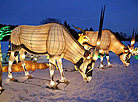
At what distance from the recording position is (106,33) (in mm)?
5992

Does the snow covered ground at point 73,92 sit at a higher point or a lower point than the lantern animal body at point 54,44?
lower

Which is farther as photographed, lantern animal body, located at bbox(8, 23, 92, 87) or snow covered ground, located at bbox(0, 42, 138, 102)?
lantern animal body, located at bbox(8, 23, 92, 87)

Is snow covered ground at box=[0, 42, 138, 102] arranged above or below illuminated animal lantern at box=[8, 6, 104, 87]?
below

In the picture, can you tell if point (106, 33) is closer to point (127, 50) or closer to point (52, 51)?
point (127, 50)

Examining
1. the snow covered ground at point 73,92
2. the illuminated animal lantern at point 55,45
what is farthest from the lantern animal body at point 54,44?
the snow covered ground at point 73,92

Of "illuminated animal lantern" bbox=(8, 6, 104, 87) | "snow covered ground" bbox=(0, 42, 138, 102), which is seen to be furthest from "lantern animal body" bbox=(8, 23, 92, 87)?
"snow covered ground" bbox=(0, 42, 138, 102)

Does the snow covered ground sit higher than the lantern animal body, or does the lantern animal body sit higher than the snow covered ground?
the lantern animal body

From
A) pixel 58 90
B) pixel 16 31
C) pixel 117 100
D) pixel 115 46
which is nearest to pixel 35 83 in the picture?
pixel 58 90

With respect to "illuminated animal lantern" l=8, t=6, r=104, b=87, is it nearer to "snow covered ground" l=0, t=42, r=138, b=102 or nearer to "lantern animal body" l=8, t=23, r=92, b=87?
"lantern animal body" l=8, t=23, r=92, b=87

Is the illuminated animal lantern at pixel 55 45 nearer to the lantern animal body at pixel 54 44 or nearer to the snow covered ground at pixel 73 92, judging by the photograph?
the lantern animal body at pixel 54 44

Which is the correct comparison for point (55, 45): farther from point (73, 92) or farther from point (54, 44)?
point (73, 92)

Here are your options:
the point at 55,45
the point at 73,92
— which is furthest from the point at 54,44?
the point at 73,92

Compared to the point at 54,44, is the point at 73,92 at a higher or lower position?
lower

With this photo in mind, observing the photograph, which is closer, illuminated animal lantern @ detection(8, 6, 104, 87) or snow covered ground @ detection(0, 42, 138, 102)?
snow covered ground @ detection(0, 42, 138, 102)
